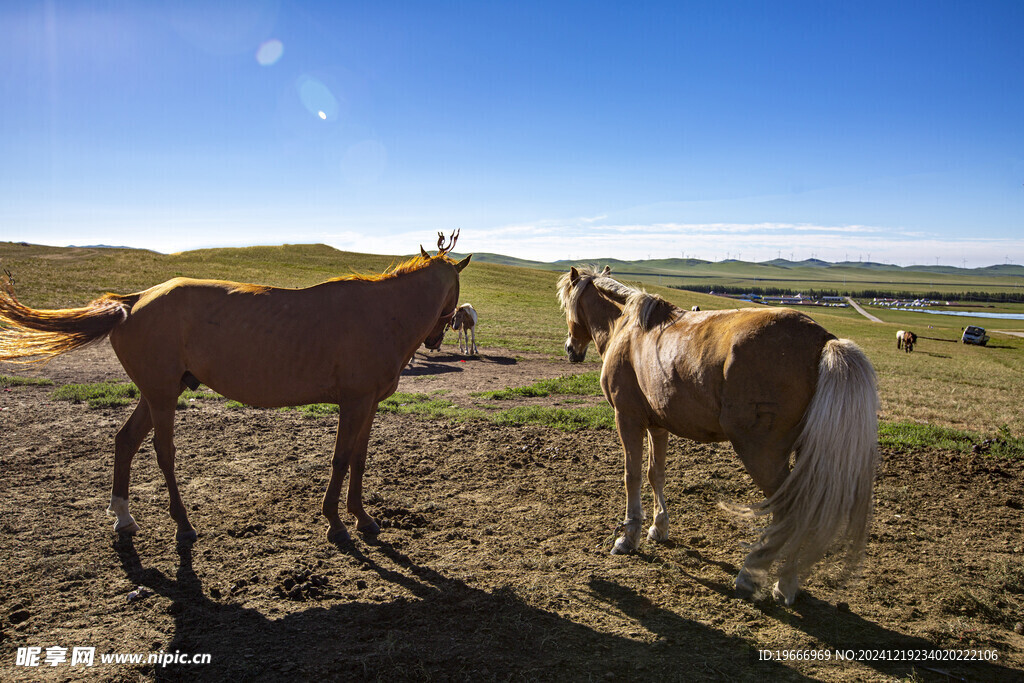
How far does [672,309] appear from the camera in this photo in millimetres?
5059

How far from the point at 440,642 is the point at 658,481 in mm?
2639

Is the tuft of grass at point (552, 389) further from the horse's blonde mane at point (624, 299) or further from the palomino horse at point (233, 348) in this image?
the palomino horse at point (233, 348)

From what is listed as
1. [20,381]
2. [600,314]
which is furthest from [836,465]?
[20,381]

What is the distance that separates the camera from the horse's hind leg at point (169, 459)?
16.1 feet

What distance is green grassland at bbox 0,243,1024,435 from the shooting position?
12.1 metres

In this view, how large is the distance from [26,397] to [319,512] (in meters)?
7.96

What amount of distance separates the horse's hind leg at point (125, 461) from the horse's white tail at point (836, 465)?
219 inches

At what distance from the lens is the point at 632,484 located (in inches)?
193

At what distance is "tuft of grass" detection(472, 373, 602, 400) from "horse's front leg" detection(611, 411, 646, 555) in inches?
248

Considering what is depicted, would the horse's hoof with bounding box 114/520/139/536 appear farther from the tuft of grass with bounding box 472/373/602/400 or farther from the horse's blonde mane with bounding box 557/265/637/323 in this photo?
the tuft of grass with bounding box 472/373/602/400

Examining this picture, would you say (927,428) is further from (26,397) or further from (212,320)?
(26,397)

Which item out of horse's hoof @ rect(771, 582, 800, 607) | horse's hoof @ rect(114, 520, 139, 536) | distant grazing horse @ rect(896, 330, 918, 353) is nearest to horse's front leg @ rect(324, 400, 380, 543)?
horse's hoof @ rect(114, 520, 139, 536)

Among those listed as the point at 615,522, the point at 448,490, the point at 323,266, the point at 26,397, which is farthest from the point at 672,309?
the point at 323,266

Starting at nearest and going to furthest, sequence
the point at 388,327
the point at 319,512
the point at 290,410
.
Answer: the point at 388,327 → the point at 319,512 → the point at 290,410
